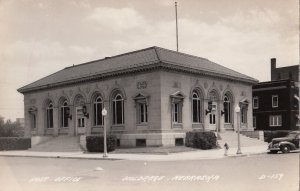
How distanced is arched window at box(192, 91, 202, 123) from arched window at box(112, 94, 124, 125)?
6.08 m

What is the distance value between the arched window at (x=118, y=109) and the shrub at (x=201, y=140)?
6038 mm

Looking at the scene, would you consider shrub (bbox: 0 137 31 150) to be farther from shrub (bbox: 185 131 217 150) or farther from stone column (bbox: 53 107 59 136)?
shrub (bbox: 185 131 217 150)

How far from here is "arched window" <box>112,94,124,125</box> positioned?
34844mm

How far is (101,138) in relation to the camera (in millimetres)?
30797

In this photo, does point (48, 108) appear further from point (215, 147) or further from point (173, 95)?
point (215, 147)

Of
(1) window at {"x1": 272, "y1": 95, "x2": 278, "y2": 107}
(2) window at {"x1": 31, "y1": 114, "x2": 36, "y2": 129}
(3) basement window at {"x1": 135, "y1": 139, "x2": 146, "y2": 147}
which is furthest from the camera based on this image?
(1) window at {"x1": 272, "y1": 95, "x2": 278, "y2": 107}

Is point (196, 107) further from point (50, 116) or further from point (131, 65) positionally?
point (50, 116)

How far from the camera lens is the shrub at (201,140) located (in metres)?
31.6

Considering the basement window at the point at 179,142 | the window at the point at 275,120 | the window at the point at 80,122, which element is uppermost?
the window at the point at 80,122

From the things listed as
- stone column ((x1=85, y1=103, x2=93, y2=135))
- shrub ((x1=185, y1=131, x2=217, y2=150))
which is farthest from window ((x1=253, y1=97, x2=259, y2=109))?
stone column ((x1=85, y1=103, x2=93, y2=135))

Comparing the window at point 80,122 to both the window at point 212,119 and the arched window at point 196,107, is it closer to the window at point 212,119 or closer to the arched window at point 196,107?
the arched window at point 196,107

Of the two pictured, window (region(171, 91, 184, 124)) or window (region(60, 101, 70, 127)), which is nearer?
window (region(171, 91, 184, 124))

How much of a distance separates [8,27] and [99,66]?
86.7ft

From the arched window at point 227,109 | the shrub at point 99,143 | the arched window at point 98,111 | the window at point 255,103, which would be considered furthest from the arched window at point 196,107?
the window at point 255,103
